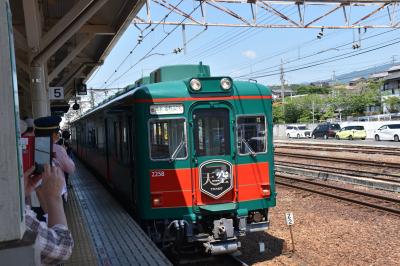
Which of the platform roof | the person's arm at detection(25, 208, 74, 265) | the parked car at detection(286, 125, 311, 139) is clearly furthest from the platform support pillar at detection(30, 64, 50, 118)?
the parked car at detection(286, 125, 311, 139)

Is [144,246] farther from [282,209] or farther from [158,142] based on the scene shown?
[282,209]

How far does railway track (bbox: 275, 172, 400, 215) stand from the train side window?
162 inches

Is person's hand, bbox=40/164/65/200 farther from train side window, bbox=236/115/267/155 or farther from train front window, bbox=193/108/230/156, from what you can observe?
train side window, bbox=236/115/267/155

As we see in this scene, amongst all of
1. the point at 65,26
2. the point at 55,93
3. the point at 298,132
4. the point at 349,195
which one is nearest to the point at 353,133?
the point at 298,132

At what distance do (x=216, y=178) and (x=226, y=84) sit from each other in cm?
148

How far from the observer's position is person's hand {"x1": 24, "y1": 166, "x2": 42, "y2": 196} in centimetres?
217

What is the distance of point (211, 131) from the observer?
754 cm

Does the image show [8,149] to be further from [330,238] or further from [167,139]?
[330,238]

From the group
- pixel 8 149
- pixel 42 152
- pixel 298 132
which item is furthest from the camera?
pixel 298 132

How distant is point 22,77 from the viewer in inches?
659

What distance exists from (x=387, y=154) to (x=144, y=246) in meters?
19.7

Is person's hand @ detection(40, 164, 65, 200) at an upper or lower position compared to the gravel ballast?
upper

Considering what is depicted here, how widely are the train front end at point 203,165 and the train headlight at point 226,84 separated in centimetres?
2

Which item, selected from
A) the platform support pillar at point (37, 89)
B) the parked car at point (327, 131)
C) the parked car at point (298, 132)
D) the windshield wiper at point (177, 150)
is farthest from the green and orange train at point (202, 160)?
the parked car at point (298, 132)
